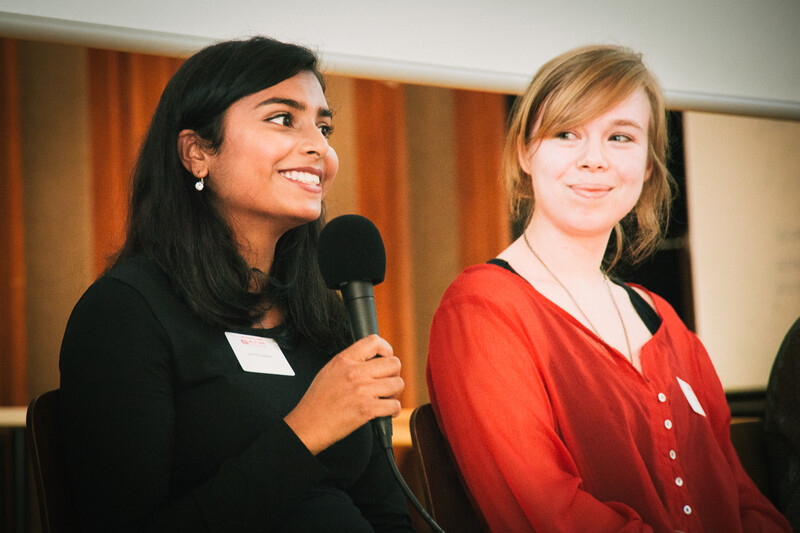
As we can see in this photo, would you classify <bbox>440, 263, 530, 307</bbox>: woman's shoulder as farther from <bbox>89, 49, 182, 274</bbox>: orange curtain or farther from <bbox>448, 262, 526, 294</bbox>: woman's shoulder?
<bbox>89, 49, 182, 274</bbox>: orange curtain

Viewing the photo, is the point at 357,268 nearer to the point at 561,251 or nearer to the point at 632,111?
the point at 561,251

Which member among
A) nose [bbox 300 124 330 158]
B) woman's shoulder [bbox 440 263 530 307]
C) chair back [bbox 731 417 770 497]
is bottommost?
chair back [bbox 731 417 770 497]

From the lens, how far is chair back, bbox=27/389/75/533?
122 cm

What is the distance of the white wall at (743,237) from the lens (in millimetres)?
2357

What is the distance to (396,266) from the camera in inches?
78.6

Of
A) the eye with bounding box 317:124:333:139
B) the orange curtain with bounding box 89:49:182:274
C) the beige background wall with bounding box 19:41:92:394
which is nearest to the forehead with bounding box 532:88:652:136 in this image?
the eye with bounding box 317:124:333:139

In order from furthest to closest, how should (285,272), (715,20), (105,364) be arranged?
1. (715,20)
2. (285,272)
3. (105,364)

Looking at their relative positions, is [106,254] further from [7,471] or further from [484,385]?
[484,385]

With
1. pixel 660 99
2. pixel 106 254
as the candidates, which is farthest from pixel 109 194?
pixel 660 99

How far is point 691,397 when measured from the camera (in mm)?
1816

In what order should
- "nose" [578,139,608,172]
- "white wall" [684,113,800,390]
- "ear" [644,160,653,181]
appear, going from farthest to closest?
"white wall" [684,113,800,390], "ear" [644,160,653,181], "nose" [578,139,608,172]

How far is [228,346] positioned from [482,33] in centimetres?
120

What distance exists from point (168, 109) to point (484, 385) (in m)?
0.82

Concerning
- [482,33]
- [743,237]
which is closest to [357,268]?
[482,33]
